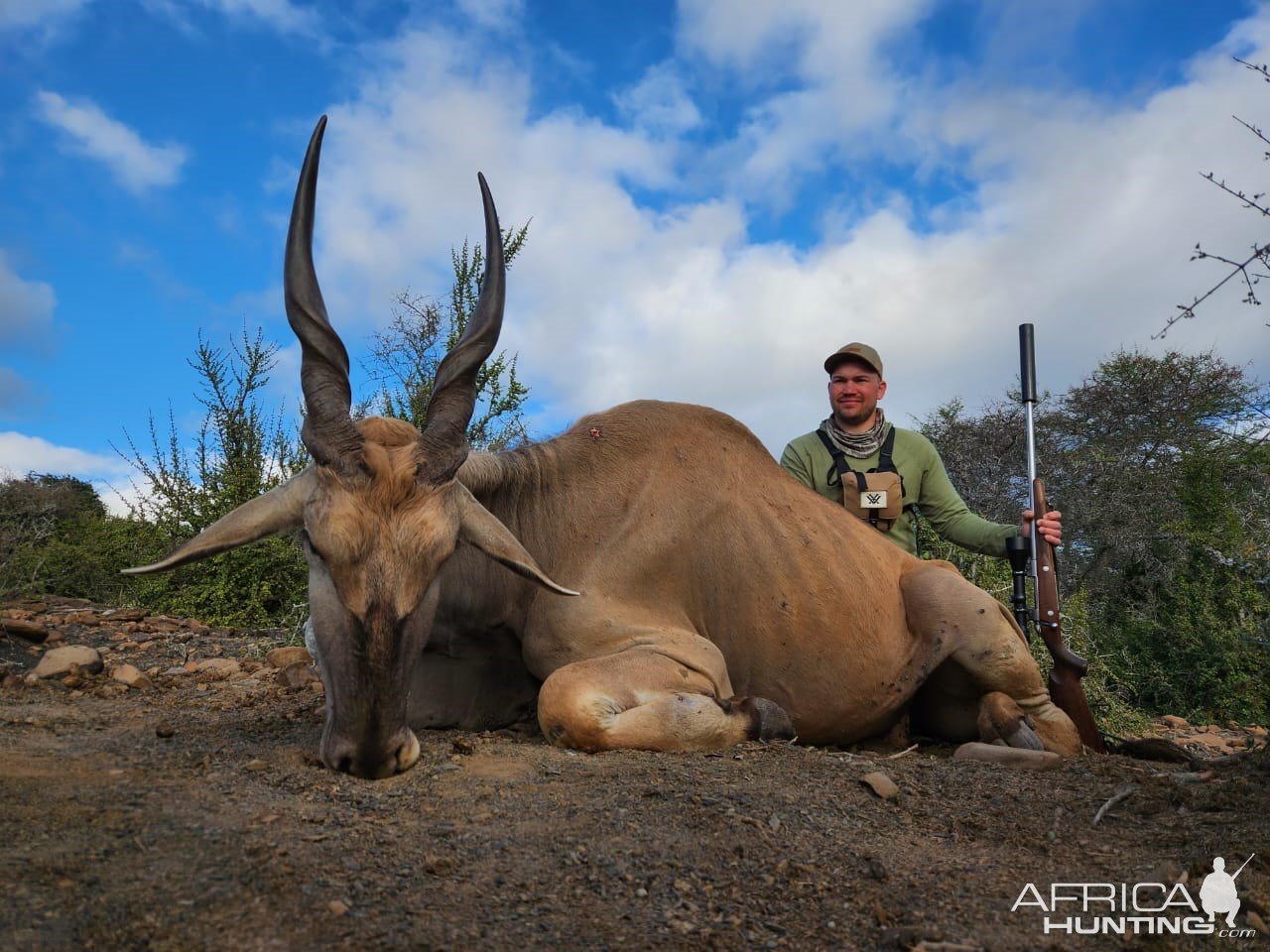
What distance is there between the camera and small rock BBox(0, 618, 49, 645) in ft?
22.9

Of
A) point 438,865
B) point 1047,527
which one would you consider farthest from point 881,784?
point 1047,527

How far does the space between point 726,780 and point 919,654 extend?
2431mm

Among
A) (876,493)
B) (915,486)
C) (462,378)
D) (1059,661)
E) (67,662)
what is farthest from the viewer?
(915,486)

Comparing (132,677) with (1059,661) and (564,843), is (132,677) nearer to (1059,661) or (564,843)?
(564,843)

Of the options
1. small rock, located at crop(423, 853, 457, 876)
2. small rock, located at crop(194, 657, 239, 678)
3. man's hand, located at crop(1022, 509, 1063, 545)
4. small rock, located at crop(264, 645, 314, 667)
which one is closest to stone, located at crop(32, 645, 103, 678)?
small rock, located at crop(194, 657, 239, 678)

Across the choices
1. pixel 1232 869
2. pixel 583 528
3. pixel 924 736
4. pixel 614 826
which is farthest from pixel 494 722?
pixel 1232 869

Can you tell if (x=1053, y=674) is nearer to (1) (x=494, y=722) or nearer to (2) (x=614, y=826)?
(1) (x=494, y=722)

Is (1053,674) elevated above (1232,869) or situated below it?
above

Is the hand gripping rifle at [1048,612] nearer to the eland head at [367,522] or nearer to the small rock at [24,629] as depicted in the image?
the eland head at [367,522]

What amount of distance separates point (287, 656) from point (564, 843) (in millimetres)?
4797

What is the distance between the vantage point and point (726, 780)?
363 centimetres

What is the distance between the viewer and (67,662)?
20.4 feet

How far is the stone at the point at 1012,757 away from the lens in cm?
478

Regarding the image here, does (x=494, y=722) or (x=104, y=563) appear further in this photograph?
(x=104, y=563)
